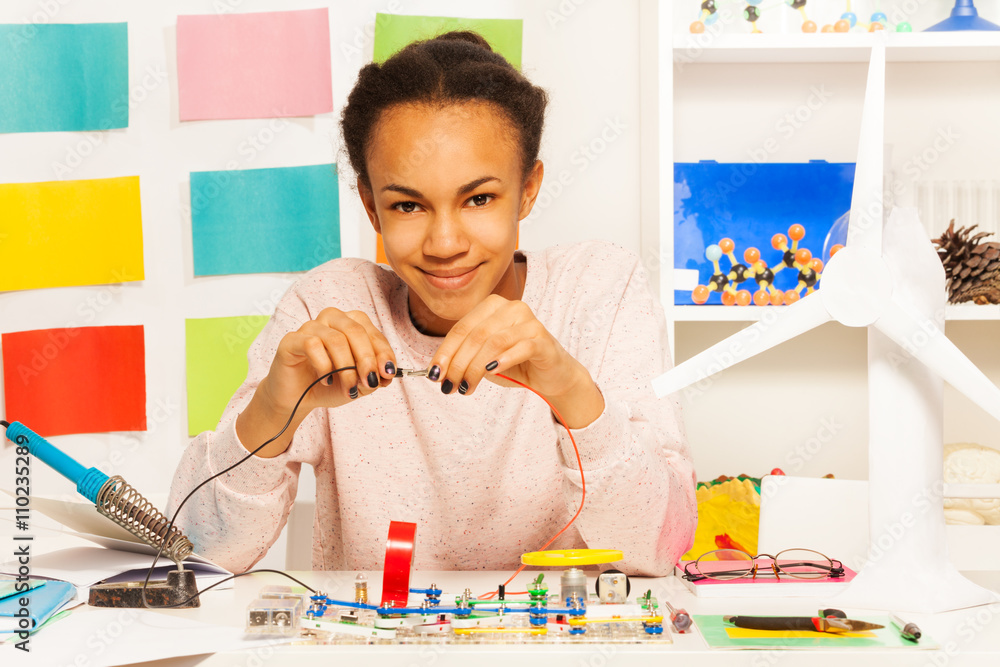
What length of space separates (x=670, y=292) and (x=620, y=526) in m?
0.66

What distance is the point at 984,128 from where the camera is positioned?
5.16 ft

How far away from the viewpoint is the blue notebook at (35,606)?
609 millimetres

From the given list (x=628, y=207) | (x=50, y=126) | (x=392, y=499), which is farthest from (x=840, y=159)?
(x=50, y=126)

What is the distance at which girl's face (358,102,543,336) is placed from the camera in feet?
2.99

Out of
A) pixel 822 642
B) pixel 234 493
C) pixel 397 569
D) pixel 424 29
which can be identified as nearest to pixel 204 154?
pixel 424 29

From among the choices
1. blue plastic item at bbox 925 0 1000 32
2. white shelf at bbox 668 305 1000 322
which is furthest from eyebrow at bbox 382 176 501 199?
blue plastic item at bbox 925 0 1000 32

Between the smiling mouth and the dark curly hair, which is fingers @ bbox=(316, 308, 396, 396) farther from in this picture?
the dark curly hair

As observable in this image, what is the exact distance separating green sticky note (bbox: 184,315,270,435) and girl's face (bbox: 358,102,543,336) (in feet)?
2.24

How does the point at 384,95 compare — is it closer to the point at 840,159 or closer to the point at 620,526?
the point at 620,526

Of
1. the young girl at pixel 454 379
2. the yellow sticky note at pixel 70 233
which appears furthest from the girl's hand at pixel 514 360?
the yellow sticky note at pixel 70 233

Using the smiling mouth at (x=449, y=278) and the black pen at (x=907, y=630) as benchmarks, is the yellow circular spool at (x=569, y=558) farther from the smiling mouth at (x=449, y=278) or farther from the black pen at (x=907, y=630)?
the smiling mouth at (x=449, y=278)

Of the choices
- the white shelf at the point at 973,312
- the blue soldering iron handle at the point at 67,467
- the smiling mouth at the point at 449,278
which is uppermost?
the smiling mouth at the point at 449,278

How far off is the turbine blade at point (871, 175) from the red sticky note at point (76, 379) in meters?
1.33

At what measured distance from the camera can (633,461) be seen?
0.80 metres
